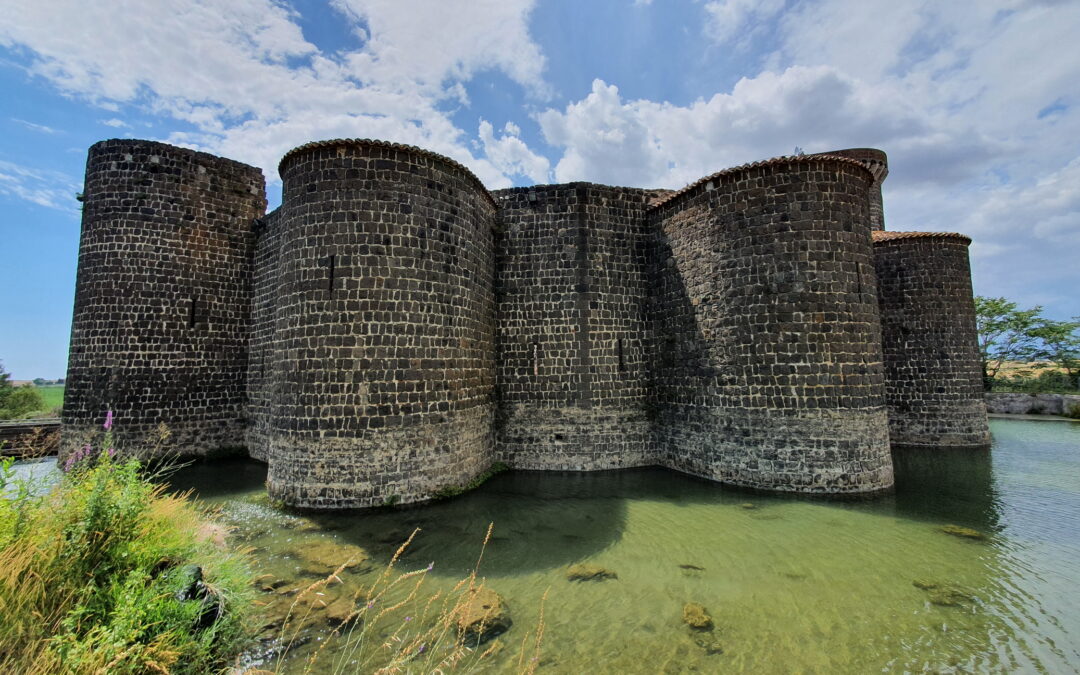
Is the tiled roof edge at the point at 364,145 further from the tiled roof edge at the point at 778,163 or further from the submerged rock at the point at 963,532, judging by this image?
the submerged rock at the point at 963,532

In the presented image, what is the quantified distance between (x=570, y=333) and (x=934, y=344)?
1199 centimetres

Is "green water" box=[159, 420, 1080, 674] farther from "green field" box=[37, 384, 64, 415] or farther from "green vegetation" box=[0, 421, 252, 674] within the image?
"green field" box=[37, 384, 64, 415]

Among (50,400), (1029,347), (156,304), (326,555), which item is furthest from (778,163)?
(50,400)

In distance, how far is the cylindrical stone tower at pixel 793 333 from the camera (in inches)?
383

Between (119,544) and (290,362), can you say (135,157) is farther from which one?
(119,544)

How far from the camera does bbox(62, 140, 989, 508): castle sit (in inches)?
360

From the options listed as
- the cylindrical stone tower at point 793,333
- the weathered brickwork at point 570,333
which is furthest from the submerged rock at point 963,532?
the weathered brickwork at point 570,333

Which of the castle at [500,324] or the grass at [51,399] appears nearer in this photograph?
the castle at [500,324]

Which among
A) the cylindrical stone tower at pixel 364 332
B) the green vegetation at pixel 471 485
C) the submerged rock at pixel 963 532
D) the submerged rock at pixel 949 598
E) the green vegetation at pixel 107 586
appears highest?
the cylindrical stone tower at pixel 364 332

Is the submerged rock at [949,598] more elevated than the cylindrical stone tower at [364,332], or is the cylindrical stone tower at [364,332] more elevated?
the cylindrical stone tower at [364,332]

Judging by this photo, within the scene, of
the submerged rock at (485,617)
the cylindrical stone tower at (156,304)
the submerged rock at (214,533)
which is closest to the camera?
the submerged rock at (485,617)

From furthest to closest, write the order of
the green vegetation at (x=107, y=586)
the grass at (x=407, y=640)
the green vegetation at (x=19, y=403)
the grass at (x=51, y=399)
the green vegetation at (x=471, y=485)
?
the grass at (x=51, y=399) → the green vegetation at (x=19, y=403) → the green vegetation at (x=471, y=485) → the grass at (x=407, y=640) → the green vegetation at (x=107, y=586)

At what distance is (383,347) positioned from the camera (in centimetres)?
908

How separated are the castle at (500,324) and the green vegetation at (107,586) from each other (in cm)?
429
